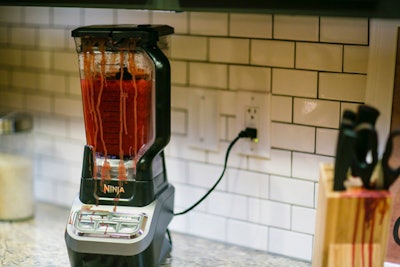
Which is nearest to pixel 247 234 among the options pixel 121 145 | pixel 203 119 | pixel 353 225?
pixel 203 119

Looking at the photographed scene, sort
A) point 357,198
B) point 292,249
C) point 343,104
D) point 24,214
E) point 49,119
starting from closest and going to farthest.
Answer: point 357,198 → point 343,104 → point 292,249 → point 24,214 → point 49,119

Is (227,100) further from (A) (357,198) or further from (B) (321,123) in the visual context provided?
(A) (357,198)

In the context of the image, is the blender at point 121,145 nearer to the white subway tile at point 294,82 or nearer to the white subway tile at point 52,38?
the white subway tile at point 294,82

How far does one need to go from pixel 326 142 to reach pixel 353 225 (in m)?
0.36

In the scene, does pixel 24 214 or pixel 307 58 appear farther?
pixel 24 214

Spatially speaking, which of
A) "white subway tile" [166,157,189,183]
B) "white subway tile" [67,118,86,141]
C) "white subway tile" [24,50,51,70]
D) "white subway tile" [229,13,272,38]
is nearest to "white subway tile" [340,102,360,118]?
"white subway tile" [229,13,272,38]

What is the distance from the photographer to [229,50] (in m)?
1.49

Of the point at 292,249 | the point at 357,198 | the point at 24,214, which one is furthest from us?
the point at 24,214

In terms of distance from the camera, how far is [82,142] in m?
1.78

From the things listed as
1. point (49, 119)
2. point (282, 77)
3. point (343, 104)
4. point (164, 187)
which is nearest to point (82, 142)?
point (49, 119)

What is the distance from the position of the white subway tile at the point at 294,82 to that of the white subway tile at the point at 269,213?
25 cm

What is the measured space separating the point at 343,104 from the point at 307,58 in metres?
0.12

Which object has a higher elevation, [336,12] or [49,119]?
[336,12]

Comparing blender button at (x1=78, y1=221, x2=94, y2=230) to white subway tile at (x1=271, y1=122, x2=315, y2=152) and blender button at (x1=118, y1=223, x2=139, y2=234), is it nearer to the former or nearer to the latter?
blender button at (x1=118, y1=223, x2=139, y2=234)
